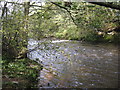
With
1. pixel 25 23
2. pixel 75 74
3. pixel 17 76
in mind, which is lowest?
pixel 75 74

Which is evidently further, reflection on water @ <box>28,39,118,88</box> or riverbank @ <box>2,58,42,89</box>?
reflection on water @ <box>28,39,118,88</box>

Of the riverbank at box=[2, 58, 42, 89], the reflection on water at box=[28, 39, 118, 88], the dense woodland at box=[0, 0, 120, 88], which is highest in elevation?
the dense woodland at box=[0, 0, 120, 88]

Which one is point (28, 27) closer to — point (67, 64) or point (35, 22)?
point (35, 22)

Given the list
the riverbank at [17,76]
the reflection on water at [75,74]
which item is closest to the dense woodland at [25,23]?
the riverbank at [17,76]

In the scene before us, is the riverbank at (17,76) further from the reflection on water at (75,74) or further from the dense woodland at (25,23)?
the reflection on water at (75,74)

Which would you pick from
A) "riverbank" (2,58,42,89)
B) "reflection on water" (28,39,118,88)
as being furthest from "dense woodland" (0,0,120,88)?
"reflection on water" (28,39,118,88)

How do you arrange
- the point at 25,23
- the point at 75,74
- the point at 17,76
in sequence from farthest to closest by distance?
the point at 75,74 < the point at 25,23 < the point at 17,76

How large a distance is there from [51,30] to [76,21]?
4.70 feet

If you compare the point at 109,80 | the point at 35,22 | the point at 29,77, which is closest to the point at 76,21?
the point at 35,22

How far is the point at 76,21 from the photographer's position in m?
6.78

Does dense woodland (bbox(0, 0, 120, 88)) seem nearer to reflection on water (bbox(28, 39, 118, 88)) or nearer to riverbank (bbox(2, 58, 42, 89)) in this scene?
riverbank (bbox(2, 58, 42, 89))

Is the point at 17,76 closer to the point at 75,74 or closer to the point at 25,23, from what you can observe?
the point at 25,23

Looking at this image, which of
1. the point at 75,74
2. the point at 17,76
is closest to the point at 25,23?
the point at 17,76

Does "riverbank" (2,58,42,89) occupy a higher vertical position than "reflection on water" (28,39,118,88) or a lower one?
higher
